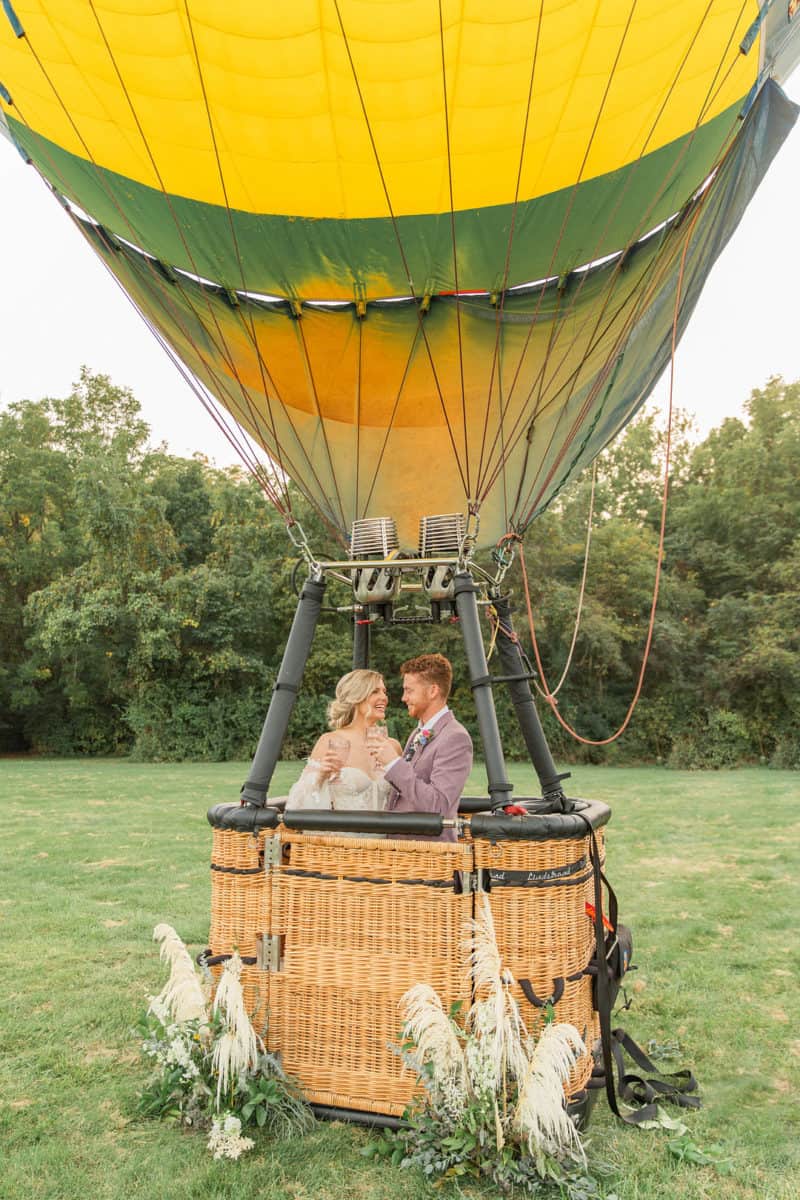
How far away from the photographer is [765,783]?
1497 cm

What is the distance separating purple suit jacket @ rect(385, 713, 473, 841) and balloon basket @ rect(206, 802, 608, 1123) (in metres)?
0.17

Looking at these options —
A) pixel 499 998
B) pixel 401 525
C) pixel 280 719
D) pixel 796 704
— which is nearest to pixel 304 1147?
pixel 499 998

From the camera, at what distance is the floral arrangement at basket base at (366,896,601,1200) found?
2.32 meters

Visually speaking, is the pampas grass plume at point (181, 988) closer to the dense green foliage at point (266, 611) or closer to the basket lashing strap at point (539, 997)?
the basket lashing strap at point (539, 997)

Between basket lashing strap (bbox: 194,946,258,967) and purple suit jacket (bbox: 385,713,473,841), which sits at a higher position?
purple suit jacket (bbox: 385,713,473,841)

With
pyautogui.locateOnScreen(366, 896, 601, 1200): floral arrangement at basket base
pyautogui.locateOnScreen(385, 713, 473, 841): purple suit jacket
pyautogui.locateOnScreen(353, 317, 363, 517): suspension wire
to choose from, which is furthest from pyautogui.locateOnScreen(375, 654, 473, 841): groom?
pyautogui.locateOnScreen(353, 317, 363, 517): suspension wire

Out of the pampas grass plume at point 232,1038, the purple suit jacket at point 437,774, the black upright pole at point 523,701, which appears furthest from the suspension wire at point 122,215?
the pampas grass plume at point 232,1038

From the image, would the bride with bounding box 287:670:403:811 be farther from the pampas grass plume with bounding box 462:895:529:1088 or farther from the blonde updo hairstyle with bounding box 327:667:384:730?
the pampas grass plume with bounding box 462:895:529:1088

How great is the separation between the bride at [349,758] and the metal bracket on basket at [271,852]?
168 mm

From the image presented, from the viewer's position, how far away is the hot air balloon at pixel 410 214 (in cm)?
289

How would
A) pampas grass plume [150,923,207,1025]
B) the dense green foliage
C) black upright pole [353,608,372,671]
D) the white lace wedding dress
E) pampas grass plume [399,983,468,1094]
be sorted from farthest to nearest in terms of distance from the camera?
the dense green foliage → black upright pole [353,608,372,671] → the white lace wedding dress → pampas grass plume [150,923,207,1025] → pampas grass plume [399,983,468,1094]

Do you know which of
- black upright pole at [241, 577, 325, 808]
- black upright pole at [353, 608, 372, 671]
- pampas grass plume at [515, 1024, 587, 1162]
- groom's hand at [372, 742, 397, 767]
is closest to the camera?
pampas grass plume at [515, 1024, 587, 1162]

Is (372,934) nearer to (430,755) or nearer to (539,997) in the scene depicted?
(539,997)

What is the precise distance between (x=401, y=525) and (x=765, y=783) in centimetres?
1248
